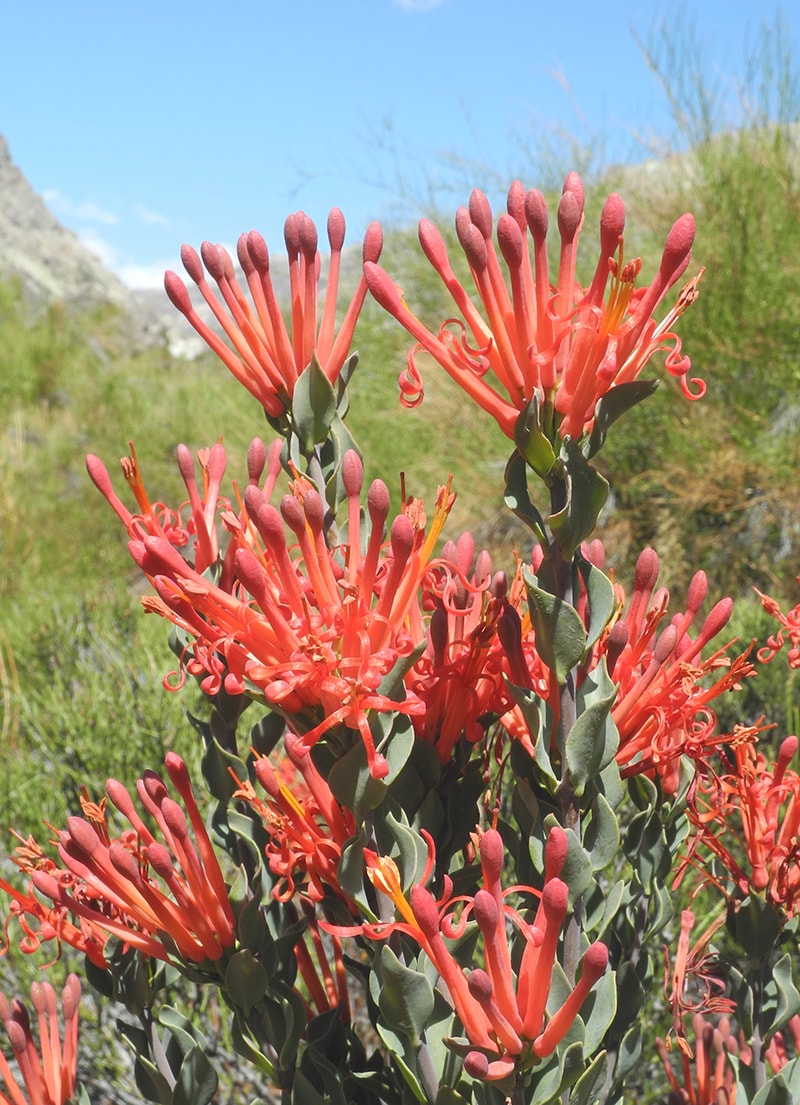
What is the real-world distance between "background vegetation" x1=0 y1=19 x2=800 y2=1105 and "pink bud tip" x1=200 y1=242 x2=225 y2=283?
1.73 metres

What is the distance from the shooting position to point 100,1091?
6.45 feet

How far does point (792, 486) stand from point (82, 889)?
13.4ft

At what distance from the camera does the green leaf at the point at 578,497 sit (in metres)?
0.66

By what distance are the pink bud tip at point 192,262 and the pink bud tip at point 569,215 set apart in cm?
36

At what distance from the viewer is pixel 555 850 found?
0.63 meters

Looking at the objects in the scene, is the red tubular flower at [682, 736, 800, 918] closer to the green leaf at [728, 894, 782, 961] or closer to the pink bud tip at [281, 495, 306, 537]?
the green leaf at [728, 894, 782, 961]

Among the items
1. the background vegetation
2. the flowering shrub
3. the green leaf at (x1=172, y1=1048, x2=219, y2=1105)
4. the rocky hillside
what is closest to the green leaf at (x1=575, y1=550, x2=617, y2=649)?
the flowering shrub

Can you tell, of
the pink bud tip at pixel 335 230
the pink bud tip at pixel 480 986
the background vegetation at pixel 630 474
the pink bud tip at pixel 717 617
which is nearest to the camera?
the pink bud tip at pixel 480 986

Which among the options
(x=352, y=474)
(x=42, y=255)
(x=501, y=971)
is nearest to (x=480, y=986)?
(x=501, y=971)

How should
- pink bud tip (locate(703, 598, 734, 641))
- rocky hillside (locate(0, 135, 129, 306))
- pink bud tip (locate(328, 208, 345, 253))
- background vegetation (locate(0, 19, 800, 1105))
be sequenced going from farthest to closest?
rocky hillside (locate(0, 135, 129, 306))
background vegetation (locate(0, 19, 800, 1105))
pink bud tip (locate(328, 208, 345, 253))
pink bud tip (locate(703, 598, 734, 641))

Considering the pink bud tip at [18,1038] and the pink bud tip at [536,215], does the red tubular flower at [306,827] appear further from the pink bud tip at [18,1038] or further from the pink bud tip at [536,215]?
the pink bud tip at [536,215]

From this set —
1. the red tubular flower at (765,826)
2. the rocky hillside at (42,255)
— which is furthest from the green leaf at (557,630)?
the rocky hillside at (42,255)

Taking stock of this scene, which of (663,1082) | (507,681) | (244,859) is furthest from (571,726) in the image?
(663,1082)

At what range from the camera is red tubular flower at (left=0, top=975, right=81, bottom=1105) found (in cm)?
88
